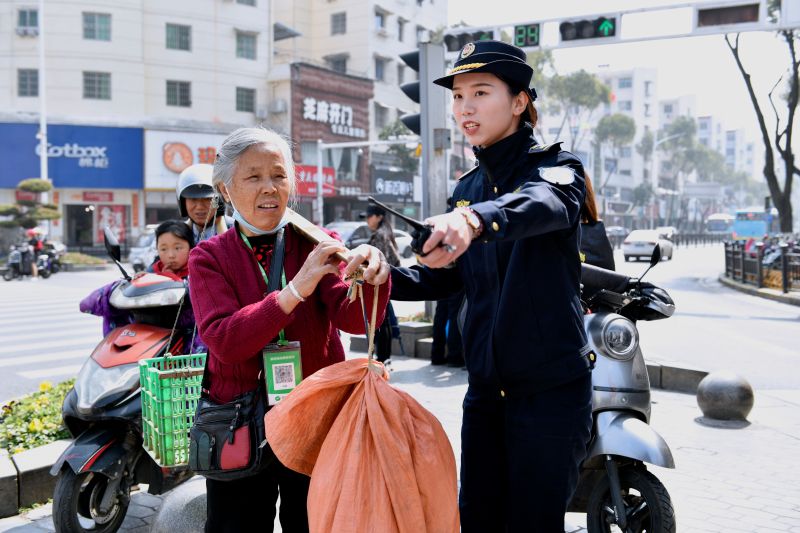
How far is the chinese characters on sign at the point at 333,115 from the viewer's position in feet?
131

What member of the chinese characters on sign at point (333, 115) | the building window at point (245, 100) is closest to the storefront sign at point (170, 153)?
the building window at point (245, 100)

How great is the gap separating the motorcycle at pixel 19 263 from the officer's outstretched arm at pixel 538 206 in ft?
74.3

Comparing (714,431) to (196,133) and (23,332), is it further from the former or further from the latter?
(196,133)

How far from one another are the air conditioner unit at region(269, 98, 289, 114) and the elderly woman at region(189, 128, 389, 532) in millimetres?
37556

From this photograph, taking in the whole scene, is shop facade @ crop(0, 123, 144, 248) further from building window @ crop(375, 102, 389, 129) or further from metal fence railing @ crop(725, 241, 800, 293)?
metal fence railing @ crop(725, 241, 800, 293)

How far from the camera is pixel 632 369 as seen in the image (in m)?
3.63

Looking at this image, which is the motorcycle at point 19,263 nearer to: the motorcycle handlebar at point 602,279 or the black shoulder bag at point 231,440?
the motorcycle handlebar at point 602,279

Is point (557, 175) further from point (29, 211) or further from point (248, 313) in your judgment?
point (29, 211)

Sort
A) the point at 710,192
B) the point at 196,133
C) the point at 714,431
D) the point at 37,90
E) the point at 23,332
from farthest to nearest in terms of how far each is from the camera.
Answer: the point at 710,192 < the point at 196,133 < the point at 37,90 < the point at 23,332 < the point at 714,431

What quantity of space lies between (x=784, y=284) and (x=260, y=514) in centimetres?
1808

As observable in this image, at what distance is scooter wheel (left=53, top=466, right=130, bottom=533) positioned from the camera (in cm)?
351

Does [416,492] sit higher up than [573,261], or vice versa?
[573,261]

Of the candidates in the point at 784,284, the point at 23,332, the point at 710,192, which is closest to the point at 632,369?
the point at 23,332

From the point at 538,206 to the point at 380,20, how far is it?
Result: 47.7 m
